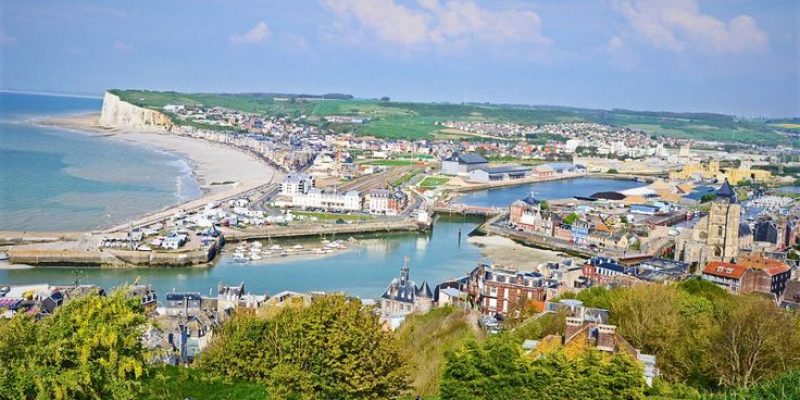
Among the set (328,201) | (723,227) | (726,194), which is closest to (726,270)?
(723,227)

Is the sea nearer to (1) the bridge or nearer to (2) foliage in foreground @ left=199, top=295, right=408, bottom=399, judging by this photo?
(1) the bridge

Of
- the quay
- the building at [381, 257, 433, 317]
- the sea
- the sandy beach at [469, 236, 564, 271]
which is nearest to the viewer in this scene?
the building at [381, 257, 433, 317]

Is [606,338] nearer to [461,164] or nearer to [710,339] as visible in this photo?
[710,339]

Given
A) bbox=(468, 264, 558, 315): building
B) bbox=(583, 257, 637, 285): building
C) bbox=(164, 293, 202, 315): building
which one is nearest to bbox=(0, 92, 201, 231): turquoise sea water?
bbox=(164, 293, 202, 315): building

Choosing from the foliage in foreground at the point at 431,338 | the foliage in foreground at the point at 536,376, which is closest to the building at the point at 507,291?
the foliage in foreground at the point at 431,338

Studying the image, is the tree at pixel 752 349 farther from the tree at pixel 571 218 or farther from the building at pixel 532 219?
the tree at pixel 571 218

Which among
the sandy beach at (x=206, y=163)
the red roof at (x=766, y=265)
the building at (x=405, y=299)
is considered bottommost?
the sandy beach at (x=206, y=163)
